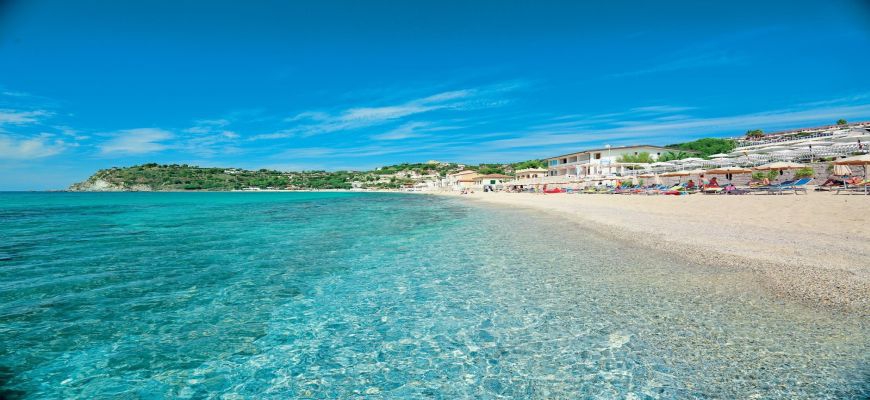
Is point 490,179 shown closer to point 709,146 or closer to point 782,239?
point 709,146

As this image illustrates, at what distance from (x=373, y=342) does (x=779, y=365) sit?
14.0ft

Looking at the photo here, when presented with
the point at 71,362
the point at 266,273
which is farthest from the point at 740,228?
the point at 71,362

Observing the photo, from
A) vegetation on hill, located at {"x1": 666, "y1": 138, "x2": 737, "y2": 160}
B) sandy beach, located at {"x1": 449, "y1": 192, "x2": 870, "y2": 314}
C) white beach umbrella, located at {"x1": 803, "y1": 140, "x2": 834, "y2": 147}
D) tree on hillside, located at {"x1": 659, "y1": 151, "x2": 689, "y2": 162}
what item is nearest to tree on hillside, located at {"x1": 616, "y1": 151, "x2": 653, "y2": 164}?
tree on hillside, located at {"x1": 659, "y1": 151, "x2": 689, "y2": 162}

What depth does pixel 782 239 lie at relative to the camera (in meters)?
10.4

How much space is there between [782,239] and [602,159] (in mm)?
A: 50961

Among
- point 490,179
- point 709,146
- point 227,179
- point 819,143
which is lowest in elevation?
point 490,179

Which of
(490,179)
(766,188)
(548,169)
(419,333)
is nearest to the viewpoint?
(419,333)

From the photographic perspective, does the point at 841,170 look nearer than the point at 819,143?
Yes

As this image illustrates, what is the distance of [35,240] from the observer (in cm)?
1393

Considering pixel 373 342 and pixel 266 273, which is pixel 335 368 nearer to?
pixel 373 342

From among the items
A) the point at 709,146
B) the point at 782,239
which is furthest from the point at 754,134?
the point at 782,239

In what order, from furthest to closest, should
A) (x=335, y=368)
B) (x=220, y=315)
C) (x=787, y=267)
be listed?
(x=787, y=267) < (x=220, y=315) < (x=335, y=368)

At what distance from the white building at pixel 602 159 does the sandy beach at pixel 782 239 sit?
36.9 meters

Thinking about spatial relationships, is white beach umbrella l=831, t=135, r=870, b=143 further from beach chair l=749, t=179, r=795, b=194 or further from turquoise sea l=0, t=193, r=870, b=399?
turquoise sea l=0, t=193, r=870, b=399
